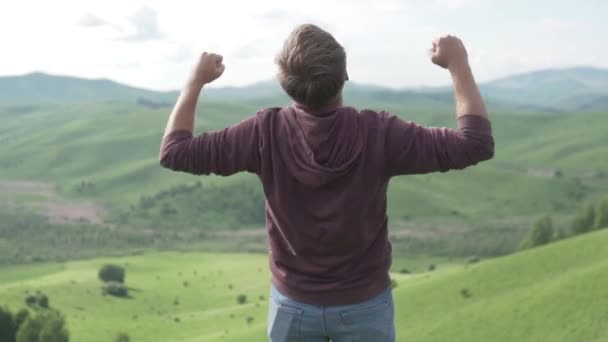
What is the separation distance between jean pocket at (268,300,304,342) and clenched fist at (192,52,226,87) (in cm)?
166

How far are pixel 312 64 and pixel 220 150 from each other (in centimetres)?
90

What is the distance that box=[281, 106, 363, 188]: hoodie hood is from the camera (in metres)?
5.25

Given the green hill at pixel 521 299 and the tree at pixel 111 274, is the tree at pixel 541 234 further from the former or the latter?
the tree at pixel 111 274

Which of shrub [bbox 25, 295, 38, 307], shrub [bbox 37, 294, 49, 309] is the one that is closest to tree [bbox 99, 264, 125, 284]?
shrub [bbox 37, 294, 49, 309]

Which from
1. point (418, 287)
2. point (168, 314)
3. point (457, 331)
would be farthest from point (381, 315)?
point (168, 314)

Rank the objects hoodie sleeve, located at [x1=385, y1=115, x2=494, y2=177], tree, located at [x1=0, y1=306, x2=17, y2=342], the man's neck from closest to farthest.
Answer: hoodie sleeve, located at [x1=385, y1=115, x2=494, y2=177] < the man's neck < tree, located at [x1=0, y1=306, x2=17, y2=342]

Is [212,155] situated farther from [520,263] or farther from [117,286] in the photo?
[117,286]

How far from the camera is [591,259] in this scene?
38000 mm

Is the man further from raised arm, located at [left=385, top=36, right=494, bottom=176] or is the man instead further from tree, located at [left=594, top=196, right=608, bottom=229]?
tree, located at [left=594, top=196, right=608, bottom=229]

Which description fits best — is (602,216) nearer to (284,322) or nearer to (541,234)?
(541,234)

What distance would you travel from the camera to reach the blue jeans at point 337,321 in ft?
17.9

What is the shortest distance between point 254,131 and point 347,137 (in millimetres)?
647

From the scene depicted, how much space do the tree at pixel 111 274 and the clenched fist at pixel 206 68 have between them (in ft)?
376

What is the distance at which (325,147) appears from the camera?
5312 millimetres
